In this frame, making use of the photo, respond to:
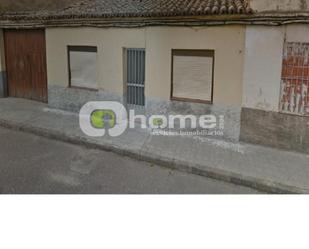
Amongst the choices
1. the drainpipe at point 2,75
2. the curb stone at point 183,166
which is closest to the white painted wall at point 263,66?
the curb stone at point 183,166

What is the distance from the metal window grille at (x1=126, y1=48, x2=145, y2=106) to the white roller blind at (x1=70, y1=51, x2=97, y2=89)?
1141 mm

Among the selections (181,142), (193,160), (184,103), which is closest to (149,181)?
(193,160)

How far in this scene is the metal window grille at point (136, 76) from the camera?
7.57m

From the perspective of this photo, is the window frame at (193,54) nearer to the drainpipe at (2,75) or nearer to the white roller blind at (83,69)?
the white roller blind at (83,69)

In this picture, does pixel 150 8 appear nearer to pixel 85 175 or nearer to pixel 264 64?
pixel 264 64

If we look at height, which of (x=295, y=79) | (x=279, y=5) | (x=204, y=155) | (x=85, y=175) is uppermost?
(x=279, y=5)

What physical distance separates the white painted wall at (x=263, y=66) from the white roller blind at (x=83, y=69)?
4.27 metres

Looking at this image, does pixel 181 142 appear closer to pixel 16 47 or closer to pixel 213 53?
pixel 213 53

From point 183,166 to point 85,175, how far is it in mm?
1817

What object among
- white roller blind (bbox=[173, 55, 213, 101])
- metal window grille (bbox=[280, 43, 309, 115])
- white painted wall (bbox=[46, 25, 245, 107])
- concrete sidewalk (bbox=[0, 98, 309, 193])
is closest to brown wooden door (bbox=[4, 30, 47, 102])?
white painted wall (bbox=[46, 25, 245, 107])

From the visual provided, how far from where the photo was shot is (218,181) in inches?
201

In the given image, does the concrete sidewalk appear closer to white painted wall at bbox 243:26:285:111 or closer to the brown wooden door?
white painted wall at bbox 243:26:285:111

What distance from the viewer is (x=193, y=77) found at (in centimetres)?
683

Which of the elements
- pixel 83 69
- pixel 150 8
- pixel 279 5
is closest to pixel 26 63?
pixel 83 69
